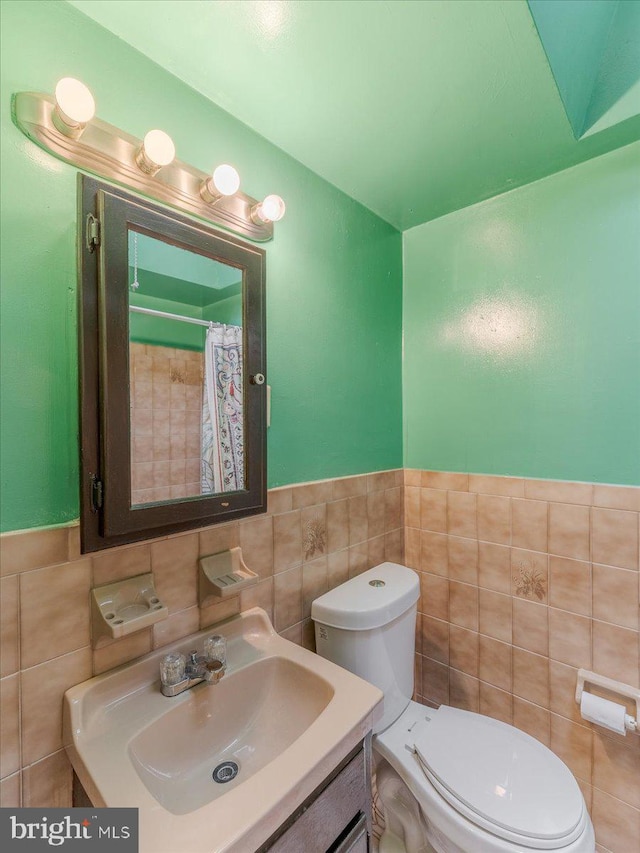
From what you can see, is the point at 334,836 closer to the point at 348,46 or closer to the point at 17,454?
the point at 17,454

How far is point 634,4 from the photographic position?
1.02m

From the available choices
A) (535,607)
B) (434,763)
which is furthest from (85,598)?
(535,607)

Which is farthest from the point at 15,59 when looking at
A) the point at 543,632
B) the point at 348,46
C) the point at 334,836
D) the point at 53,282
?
the point at 543,632

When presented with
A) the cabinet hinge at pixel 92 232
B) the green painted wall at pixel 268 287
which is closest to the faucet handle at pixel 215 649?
the green painted wall at pixel 268 287

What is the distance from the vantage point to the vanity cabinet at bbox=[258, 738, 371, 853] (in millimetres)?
722

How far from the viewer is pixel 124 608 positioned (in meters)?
0.88

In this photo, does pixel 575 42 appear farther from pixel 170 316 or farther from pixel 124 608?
pixel 124 608

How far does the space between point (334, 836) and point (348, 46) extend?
5.81ft

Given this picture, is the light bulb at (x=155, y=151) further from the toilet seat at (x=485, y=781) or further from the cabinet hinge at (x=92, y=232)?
the toilet seat at (x=485, y=781)

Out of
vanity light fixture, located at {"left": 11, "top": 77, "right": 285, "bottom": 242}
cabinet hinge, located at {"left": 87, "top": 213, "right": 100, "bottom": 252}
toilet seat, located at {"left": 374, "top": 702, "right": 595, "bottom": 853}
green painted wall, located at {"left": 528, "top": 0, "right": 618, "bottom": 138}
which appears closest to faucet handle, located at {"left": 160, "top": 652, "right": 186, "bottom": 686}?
toilet seat, located at {"left": 374, "top": 702, "right": 595, "bottom": 853}

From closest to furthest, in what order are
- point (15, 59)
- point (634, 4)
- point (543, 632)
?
1. point (15, 59)
2. point (634, 4)
3. point (543, 632)

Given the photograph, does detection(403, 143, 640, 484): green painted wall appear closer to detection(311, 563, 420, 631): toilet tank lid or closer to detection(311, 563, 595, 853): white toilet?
detection(311, 563, 420, 631): toilet tank lid

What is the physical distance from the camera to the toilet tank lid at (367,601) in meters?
1.21

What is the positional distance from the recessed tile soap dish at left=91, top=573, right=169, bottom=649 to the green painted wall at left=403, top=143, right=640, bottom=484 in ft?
3.93
